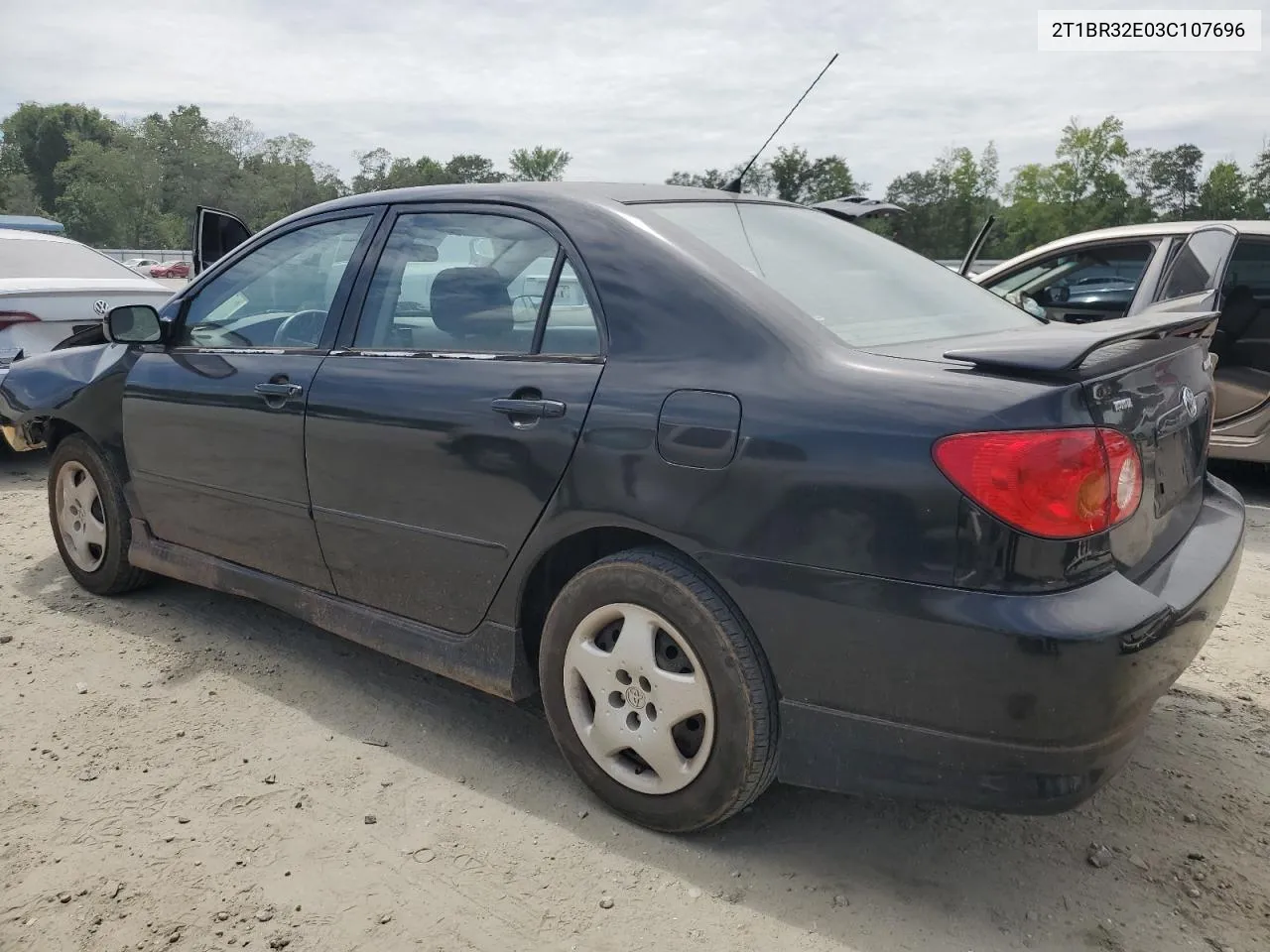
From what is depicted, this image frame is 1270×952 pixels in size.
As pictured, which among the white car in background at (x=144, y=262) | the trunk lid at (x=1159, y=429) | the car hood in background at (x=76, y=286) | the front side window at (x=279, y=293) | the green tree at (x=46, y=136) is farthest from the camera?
the green tree at (x=46, y=136)

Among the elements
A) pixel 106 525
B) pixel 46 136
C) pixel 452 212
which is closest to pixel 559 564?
pixel 452 212

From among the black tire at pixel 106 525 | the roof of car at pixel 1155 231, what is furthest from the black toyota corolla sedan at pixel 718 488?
the roof of car at pixel 1155 231

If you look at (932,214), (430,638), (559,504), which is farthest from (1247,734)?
(932,214)

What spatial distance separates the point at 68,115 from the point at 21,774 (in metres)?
113

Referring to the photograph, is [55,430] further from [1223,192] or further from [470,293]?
[1223,192]

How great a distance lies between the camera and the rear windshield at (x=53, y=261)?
23.5 ft

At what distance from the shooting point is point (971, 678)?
196 centimetres

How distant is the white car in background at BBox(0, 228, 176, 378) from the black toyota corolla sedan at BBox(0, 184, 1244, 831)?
12.2ft

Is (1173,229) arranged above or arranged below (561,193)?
above

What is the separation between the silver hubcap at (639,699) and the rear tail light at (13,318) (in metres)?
5.62

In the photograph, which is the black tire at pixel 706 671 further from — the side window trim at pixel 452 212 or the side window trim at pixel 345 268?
the side window trim at pixel 345 268

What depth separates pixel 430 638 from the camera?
2918 mm

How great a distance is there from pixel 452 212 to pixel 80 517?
2.43 m

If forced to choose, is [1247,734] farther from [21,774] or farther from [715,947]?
[21,774]
